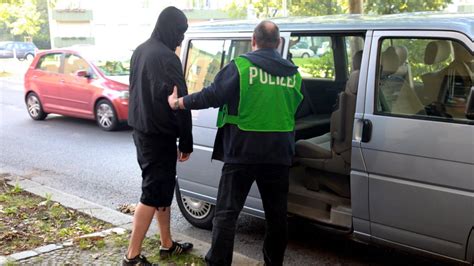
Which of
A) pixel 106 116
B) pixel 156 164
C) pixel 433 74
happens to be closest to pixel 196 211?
pixel 156 164

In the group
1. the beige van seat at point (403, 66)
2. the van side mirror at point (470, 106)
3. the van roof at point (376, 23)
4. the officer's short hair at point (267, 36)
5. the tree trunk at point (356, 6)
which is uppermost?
the tree trunk at point (356, 6)

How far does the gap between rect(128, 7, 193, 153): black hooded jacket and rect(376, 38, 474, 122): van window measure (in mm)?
1419

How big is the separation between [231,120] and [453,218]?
1552 mm

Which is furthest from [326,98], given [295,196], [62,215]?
[62,215]

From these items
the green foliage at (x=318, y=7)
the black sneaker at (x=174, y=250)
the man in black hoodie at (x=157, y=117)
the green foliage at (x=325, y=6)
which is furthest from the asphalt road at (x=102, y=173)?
the green foliage at (x=318, y=7)

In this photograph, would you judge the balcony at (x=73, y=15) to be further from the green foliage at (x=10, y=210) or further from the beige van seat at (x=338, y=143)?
the beige van seat at (x=338, y=143)

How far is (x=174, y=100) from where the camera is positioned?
11.3ft

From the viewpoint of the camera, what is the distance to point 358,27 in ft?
12.0

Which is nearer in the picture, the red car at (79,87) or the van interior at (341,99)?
the van interior at (341,99)

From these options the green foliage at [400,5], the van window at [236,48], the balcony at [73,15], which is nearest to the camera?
the van window at [236,48]

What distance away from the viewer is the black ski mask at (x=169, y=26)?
11.7ft

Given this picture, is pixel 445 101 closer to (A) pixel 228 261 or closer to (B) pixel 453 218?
(B) pixel 453 218

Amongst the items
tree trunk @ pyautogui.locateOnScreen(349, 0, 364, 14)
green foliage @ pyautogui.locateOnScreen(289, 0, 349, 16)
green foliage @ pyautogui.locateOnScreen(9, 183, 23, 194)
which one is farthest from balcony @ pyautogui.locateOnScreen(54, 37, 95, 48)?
green foliage @ pyautogui.locateOnScreen(9, 183, 23, 194)

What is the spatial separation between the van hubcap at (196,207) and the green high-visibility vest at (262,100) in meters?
1.64
